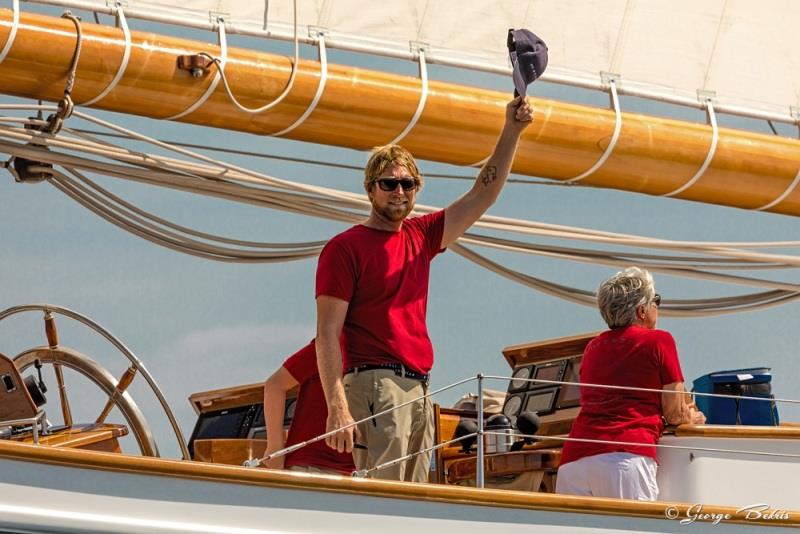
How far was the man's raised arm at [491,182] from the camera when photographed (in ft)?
19.6

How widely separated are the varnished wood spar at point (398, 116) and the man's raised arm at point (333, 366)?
2.07m

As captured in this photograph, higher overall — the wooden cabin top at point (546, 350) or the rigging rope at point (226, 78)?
the rigging rope at point (226, 78)

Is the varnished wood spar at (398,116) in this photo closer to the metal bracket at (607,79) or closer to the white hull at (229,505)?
the metal bracket at (607,79)

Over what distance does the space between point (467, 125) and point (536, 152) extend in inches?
13.5

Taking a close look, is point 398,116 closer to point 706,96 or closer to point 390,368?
point 706,96

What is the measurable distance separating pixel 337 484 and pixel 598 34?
321 cm

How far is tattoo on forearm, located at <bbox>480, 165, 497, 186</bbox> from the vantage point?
602 centimetres

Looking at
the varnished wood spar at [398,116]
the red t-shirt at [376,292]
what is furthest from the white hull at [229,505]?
the varnished wood spar at [398,116]

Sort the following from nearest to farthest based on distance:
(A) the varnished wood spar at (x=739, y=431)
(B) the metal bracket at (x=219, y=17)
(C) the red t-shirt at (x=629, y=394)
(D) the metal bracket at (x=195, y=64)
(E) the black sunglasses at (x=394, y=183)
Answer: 1. (E) the black sunglasses at (x=394, y=183)
2. (C) the red t-shirt at (x=629, y=394)
3. (A) the varnished wood spar at (x=739, y=431)
4. (D) the metal bracket at (x=195, y=64)
5. (B) the metal bracket at (x=219, y=17)

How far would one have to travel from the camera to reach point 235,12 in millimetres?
7684

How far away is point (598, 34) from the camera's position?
328 inches

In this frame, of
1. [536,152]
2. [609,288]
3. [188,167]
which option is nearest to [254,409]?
[188,167]

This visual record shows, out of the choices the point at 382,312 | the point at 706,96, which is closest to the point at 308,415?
the point at 382,312

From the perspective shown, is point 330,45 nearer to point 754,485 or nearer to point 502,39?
point 502,39
